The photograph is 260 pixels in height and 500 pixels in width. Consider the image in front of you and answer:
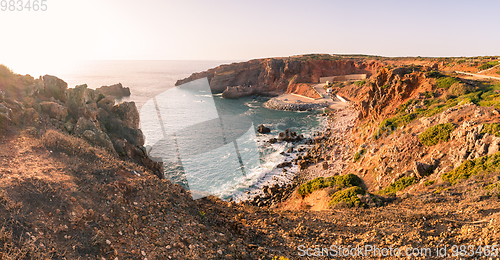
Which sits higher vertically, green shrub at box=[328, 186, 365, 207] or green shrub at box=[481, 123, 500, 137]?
green shrub at box=[481, 123, 500, 137]

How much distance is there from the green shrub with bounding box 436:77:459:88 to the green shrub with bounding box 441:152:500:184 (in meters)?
16.4

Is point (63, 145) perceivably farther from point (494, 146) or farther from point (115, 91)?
point (115, 91)

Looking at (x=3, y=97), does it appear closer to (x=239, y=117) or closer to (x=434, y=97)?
(x=434, y=97)

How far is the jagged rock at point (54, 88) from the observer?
40.4 ft

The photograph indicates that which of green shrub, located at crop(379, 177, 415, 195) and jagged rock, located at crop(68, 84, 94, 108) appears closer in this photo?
jagged rock, located at crop(68, 84, 94, 108)

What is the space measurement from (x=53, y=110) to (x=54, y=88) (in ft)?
8.19

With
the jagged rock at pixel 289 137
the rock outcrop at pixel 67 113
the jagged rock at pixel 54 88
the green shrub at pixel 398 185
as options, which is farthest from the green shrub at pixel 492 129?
the jagged rock at pixel 289 137

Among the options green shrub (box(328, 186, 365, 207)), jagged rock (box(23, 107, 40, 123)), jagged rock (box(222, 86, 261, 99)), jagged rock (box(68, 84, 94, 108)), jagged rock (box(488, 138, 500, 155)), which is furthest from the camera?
jagged rock (box(222, 86, 261, 99))

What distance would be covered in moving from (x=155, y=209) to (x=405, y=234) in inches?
340

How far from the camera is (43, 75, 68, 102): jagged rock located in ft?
40.4

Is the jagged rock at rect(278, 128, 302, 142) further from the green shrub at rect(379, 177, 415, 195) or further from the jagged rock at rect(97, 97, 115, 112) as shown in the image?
the jagged rock at rect(97, 97, 115, 112)

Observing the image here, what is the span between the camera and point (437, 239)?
7.84m
